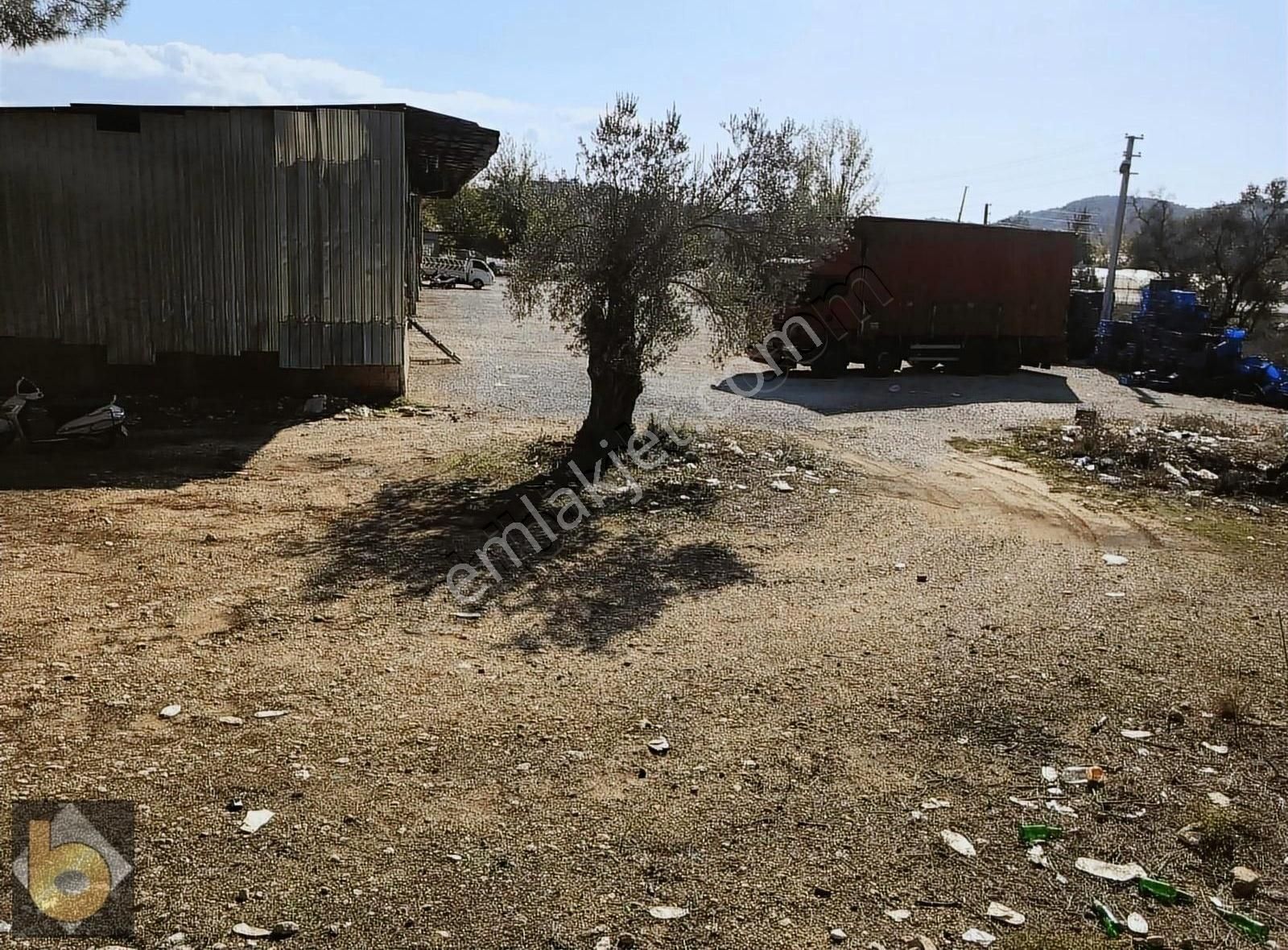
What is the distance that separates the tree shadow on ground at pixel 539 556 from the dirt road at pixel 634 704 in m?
0.04

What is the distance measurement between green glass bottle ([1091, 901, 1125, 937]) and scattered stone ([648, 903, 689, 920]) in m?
1.38

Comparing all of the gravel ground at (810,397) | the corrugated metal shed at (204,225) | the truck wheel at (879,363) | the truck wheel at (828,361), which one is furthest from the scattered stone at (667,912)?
A: the truck wheel at (879,363)

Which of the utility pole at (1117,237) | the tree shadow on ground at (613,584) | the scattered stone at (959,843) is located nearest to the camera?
the scattered stone at (959,843)

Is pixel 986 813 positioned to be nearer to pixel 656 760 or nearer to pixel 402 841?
pixel 656 760

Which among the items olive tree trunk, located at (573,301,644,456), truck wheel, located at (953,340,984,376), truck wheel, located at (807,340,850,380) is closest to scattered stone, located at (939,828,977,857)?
olive tree trunk, located at (573,301,644,456)

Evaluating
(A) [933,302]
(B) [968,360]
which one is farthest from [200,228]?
(B) [968,360]

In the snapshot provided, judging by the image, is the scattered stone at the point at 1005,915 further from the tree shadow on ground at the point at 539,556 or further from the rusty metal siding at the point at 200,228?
the rusty metal siding at the point at 200,228

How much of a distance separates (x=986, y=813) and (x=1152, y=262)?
35.2 meters

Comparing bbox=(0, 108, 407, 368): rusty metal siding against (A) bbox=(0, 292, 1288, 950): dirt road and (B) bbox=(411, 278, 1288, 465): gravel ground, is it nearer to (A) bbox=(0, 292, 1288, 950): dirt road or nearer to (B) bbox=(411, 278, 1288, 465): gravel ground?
(B) bbox=(411, 278, 1288, 465): gravel ground

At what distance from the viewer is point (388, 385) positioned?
12133 mm

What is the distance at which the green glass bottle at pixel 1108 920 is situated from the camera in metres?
3.21

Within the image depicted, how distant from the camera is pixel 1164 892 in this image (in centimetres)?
342

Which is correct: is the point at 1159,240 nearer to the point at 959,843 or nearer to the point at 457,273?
the point at 457,273

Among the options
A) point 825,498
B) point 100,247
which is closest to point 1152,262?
point 825,498
